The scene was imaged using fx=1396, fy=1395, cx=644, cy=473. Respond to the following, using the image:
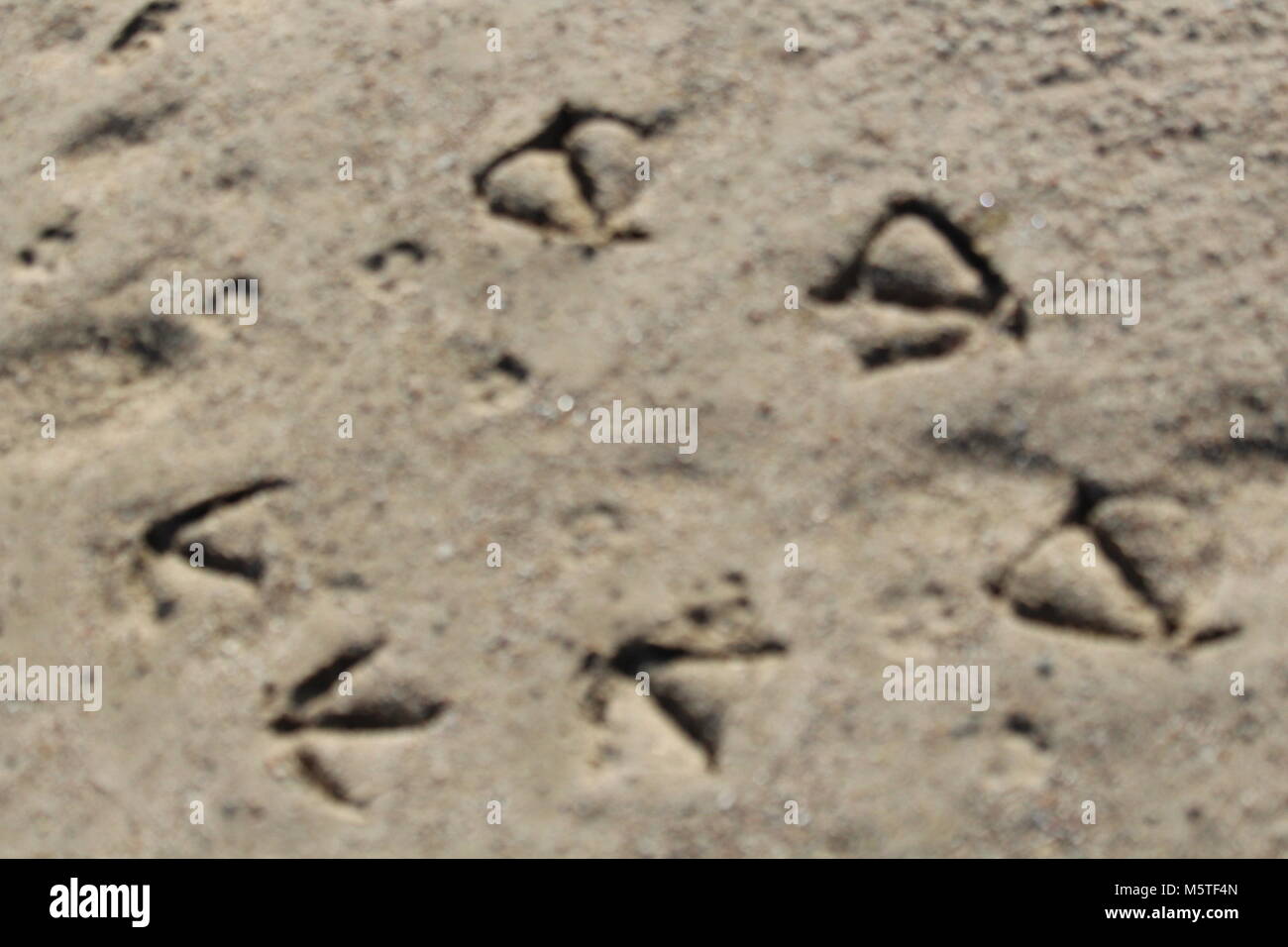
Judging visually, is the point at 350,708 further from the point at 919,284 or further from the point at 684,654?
the point at 919,284

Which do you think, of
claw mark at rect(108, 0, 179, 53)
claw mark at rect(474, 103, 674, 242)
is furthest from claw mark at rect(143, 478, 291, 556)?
claw mark at rect(108, 0, 179, 53)

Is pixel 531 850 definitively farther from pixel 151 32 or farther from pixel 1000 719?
pixel 151 32

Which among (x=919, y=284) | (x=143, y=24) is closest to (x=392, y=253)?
(x=143, y=24)

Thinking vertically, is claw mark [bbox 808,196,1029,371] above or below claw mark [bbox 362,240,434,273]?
below

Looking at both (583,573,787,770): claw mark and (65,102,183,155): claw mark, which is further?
(65,102,183,155): claw mark

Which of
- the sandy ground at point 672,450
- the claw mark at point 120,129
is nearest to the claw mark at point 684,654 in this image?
the sandy ground at point 672,450

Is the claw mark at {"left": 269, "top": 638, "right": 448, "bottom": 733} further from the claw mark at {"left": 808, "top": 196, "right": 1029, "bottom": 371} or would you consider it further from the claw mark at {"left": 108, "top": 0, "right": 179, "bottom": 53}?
the claw mark at {"left": 108, "top": 0, "right": 179, "bottom": 53}

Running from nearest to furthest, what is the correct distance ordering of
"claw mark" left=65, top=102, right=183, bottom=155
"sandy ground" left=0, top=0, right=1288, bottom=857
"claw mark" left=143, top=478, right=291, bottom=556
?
"sandy ground" left=0, top=0, right=1288, bottom=857 < "claw mark" left=143, top=478, right=291, bottom=556 < "claw mark" left=65, top=102, right=183, bottom=155

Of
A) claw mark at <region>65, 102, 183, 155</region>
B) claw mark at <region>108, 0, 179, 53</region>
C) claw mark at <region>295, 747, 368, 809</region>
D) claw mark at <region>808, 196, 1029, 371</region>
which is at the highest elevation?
claw mark at <region>108, 0, 179, 53</region>

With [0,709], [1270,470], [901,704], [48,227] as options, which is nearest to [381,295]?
[48,227]

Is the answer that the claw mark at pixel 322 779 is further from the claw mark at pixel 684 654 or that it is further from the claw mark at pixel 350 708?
the claw mark at pixel 684 654
